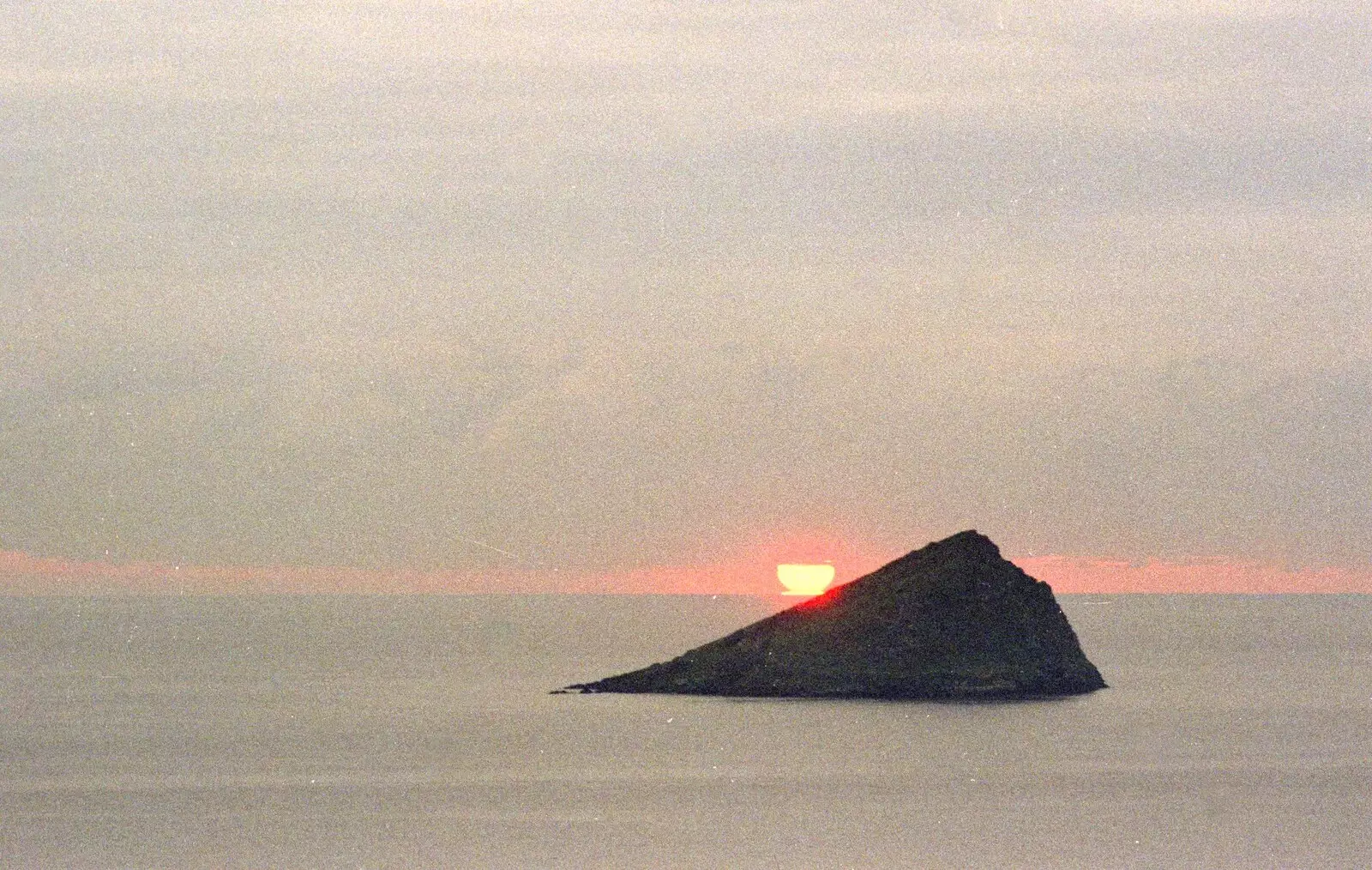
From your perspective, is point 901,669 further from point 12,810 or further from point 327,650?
point 327,650

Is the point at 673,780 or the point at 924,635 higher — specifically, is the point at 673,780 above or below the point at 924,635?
below

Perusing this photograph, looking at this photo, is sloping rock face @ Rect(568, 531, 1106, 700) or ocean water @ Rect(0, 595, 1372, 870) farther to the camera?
sloping rock face @ Rect(568, 531, 1106, 700)

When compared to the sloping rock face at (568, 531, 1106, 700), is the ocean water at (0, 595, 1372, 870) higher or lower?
lower

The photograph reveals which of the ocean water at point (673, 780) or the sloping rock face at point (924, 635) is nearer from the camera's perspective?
the ocean water at point (673, 780)

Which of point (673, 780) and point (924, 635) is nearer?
point (673, 780)

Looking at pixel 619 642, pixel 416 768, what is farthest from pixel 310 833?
pixel 619 642
